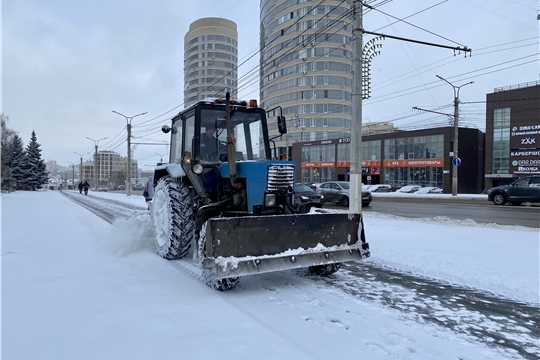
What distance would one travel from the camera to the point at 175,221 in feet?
18.9

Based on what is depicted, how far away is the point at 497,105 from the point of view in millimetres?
41250

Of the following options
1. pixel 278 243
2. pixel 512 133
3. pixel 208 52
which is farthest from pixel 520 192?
pixel 208 52

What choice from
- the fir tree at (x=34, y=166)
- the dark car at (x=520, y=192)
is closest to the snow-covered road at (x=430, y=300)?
the dark car at (x=520, y=192)

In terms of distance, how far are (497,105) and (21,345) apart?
1901 inches

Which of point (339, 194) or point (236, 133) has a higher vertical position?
point (236, 133)

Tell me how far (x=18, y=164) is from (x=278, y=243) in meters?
62.4

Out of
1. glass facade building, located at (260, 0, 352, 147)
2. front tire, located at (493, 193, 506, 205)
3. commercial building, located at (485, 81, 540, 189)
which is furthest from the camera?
glass facade building, located at (260, 0, 352, 147)

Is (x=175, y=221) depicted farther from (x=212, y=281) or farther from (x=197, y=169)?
(x=212, y=281)

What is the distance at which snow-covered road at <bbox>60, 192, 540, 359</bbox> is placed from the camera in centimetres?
351

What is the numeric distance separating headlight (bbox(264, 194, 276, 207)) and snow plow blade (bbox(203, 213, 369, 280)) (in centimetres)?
53

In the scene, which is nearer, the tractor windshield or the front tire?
the tractor windshield

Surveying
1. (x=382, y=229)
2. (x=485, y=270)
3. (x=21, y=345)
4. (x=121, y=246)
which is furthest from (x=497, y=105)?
(x=21, y=345)

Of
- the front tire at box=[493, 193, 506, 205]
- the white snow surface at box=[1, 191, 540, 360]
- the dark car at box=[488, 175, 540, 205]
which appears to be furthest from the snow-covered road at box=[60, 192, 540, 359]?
the front tire at box=[493, 193, 506, 205]

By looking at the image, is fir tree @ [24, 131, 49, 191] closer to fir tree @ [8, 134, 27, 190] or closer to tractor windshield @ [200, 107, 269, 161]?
fir tree @ [8, 134, 27, 190]
